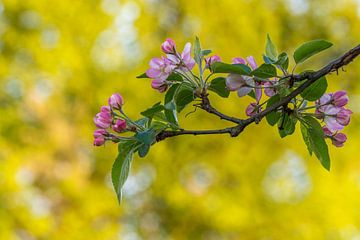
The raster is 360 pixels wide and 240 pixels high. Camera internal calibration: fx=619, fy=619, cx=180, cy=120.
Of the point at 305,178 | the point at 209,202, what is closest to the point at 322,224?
the point at 305,178

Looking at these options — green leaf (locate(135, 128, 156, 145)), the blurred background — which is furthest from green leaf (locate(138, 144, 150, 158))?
the blurred background

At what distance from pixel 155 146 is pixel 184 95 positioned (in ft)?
→ 5.97

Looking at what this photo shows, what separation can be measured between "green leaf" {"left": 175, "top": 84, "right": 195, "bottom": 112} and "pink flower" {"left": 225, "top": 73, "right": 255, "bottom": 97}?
1.6 inches

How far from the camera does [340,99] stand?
538 mm

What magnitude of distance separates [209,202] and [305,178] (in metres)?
0.36

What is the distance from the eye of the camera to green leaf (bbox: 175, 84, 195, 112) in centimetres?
53

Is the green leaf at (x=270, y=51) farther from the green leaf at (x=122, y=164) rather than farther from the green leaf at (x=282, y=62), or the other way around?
the green leaf at (x=122, y=164)

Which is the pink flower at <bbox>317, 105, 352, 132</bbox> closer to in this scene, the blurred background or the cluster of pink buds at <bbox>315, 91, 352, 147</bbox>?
the cluster of pink buds at <bbox>315, 91, 352, 147</bbox>

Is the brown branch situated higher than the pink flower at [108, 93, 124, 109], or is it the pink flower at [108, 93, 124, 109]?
the pink flower at [108, 93, 124, 109]

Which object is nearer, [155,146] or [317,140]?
[317,140]

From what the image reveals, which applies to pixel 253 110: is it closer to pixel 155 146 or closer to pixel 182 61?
pixel 182 61

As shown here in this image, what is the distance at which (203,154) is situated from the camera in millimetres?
2309

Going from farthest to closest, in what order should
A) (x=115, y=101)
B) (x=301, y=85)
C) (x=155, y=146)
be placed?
1. (x=155, y=146)
2. (x=115, y=101)
3. (x=301, y=85)

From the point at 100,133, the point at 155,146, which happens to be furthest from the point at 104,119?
the point at 155,146
